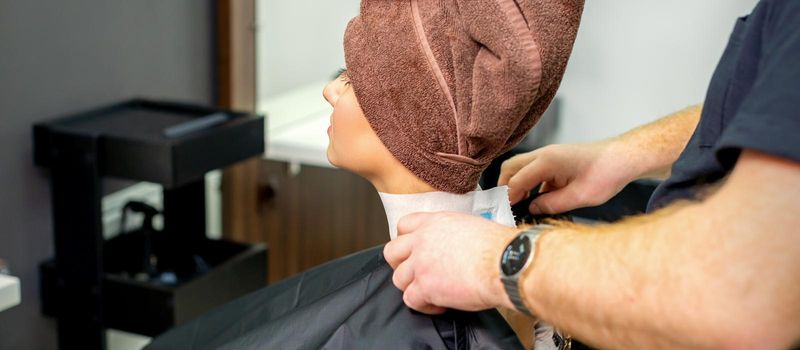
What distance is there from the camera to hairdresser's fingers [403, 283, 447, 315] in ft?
3.79

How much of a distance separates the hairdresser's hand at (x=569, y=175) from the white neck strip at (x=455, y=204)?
0.38 feet

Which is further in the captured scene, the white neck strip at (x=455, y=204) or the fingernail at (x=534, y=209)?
the fingernail at (x=534, y=209)

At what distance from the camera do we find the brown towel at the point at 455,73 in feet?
3.73

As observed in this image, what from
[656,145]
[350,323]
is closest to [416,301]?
[350,323]

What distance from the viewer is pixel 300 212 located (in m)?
3.08

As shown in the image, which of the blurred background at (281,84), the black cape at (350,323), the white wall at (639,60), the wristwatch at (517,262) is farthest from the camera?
the white wall at (639,60)

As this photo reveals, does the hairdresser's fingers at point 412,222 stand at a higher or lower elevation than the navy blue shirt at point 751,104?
lower

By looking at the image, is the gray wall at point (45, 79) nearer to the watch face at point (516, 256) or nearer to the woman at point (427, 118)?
the woman at point (427, 118)

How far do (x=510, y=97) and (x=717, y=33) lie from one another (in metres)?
1.90

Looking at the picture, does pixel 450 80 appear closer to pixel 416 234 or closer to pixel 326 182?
pixel 416 234

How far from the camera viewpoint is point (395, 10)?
126 cm

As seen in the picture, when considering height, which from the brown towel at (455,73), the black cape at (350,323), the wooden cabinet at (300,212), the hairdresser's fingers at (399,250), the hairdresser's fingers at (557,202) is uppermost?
the brown towel at (455,73)

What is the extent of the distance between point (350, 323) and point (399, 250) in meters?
0.20

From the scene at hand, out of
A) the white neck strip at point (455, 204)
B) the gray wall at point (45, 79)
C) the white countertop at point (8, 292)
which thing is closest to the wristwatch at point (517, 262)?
the white neck strip at point (455, 204)
